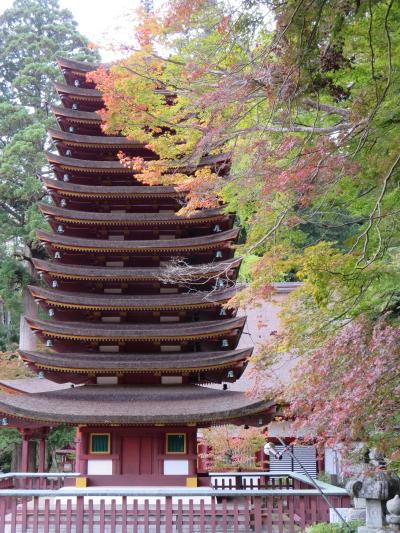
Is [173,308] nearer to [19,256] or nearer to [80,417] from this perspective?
[80,417]

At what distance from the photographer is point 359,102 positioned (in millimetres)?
6730

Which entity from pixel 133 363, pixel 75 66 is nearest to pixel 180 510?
pixel 133 363

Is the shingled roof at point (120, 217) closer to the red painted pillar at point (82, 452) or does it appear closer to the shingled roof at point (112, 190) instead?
the shingled roof at point (112, 190)

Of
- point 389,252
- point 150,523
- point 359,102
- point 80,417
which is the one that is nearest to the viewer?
point 359,102

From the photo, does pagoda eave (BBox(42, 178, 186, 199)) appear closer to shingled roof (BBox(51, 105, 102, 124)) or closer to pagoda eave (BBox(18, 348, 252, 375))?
shingled roof (BBox(51, 105, 102, 124))

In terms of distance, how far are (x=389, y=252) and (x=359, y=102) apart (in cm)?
345

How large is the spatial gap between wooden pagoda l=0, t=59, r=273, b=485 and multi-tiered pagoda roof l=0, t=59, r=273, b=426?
0.03 metres

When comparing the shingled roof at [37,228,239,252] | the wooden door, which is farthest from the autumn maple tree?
the wooden door

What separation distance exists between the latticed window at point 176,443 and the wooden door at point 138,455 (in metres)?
0.42

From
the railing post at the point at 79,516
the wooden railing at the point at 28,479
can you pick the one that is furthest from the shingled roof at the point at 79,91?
the railing post at the point at 79,516

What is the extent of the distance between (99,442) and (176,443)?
1.93 metres

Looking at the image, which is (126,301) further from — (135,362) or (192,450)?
(192,450)

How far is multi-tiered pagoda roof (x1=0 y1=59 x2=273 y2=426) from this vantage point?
45.9ft

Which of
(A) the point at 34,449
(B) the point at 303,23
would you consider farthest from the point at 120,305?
(A) the point at 34,449
